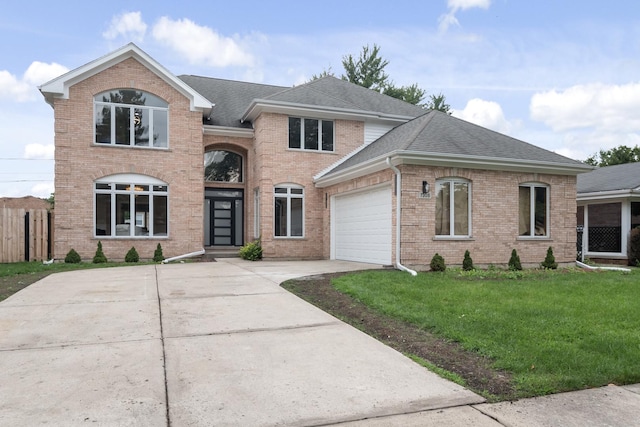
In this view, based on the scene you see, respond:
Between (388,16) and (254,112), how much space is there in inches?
222

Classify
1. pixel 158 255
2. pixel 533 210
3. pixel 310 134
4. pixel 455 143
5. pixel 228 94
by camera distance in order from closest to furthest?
pixel 455 143
pixel 533 210
pixel 158 255
pixel 310 134
pixel 228 94

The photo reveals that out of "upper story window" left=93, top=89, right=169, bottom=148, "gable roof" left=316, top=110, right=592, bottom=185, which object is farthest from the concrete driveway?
"upper story window" left=93, top=89, right=169, bottom=148

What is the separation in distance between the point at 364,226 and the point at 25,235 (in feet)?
37.5

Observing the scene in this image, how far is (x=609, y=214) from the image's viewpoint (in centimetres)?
1706

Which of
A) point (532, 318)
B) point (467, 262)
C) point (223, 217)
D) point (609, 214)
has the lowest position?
point (532, 318)

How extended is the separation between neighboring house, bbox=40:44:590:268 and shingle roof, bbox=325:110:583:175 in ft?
0.26

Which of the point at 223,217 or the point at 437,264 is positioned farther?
the point at 223,217

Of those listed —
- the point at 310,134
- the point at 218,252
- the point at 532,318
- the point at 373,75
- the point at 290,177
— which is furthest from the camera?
the point at 373,75

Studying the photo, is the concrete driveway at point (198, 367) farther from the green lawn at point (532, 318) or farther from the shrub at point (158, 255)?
the shrub at point (158, 255)

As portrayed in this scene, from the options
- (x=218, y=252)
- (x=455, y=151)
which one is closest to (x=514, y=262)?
(x=455, y=151)

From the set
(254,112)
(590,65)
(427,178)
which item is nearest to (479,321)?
(427,178)

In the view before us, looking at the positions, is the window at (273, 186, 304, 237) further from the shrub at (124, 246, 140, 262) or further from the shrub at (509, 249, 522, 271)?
the shrub at (509, 249, 522, 271)

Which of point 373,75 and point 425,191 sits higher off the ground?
point 373,75

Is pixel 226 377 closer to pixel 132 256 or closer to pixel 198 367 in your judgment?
pixel 198 367
